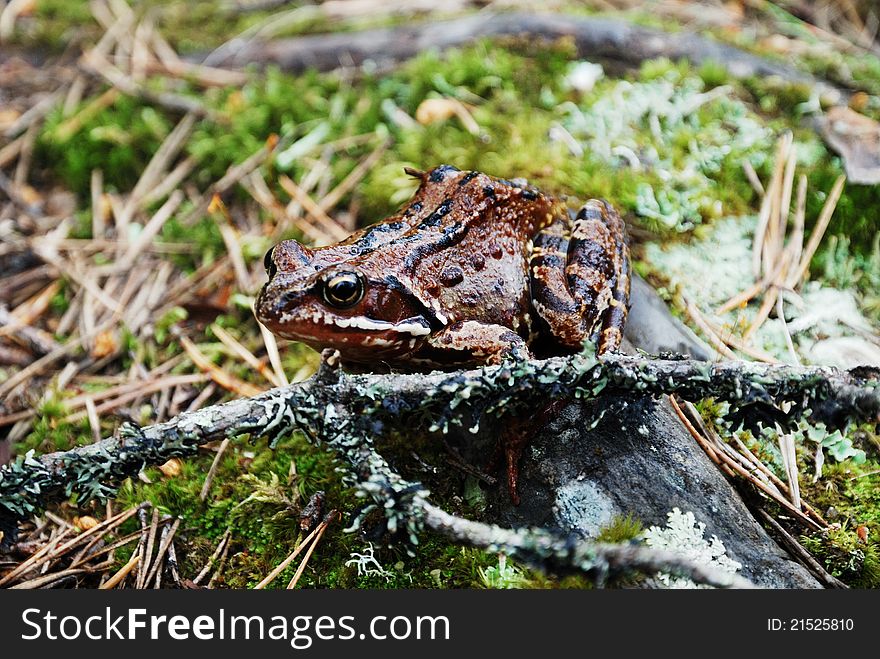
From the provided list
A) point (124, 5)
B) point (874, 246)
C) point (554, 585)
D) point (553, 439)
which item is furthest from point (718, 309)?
point (124, 5)

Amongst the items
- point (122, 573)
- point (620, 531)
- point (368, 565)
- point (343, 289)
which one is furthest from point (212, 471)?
point (620, 531)

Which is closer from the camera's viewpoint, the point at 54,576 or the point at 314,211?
the point at 54,576

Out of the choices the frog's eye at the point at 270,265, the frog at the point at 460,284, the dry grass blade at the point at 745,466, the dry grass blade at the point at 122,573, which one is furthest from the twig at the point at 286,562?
the dry grass blade at the point at 745,466

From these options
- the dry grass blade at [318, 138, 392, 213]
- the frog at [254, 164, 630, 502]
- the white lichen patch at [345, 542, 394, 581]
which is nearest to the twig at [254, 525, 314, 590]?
→ the white lichen patch at [345, 542, 394, 581]

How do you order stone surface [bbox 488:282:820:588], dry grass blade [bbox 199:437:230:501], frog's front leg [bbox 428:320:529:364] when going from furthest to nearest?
1. dry grass blade [bbox 199:437:230:501]
2. frog's front leg [bbox 428:320:529:364]
3. stone surface [bbox 488:282:820:588]

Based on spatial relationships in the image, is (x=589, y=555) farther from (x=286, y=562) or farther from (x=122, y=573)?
(x=122, y=573)

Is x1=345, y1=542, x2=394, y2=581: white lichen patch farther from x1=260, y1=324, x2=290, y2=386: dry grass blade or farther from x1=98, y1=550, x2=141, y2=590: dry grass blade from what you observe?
x1=260, y1=324, x2=290, y2=386: dry grass blade
